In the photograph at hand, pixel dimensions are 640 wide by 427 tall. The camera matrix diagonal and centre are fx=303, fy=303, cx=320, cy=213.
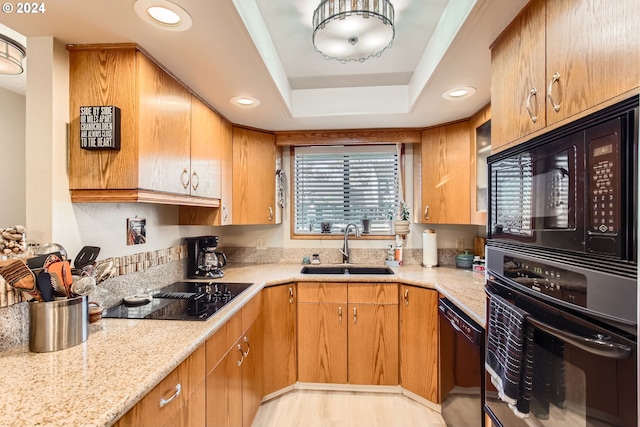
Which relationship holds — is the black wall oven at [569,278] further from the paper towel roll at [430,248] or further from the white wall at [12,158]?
the white wall at [12,158]

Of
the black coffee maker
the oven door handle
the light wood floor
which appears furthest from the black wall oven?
the black coffee maker

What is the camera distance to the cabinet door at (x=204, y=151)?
1895 mm

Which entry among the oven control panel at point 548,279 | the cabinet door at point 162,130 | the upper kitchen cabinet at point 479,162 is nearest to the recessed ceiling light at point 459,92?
the upper kitchen cabinet at point 479,162

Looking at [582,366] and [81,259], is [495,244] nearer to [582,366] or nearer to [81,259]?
[582,366]

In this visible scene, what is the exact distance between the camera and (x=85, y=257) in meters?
1.34

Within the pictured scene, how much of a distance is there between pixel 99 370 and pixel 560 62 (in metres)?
1.72

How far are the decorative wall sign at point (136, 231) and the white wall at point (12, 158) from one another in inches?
20.4

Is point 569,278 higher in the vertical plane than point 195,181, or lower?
lower

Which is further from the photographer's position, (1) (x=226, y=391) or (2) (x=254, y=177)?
(2) (x=254, y=177)

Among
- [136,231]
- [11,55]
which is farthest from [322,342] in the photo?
[11,55]

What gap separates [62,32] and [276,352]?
87.8 inches

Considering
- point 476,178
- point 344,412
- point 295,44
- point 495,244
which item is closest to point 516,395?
point 495,244

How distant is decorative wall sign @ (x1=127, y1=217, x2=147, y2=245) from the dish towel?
6.14ft

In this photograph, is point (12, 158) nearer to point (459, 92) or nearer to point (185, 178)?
point (185, 178)
